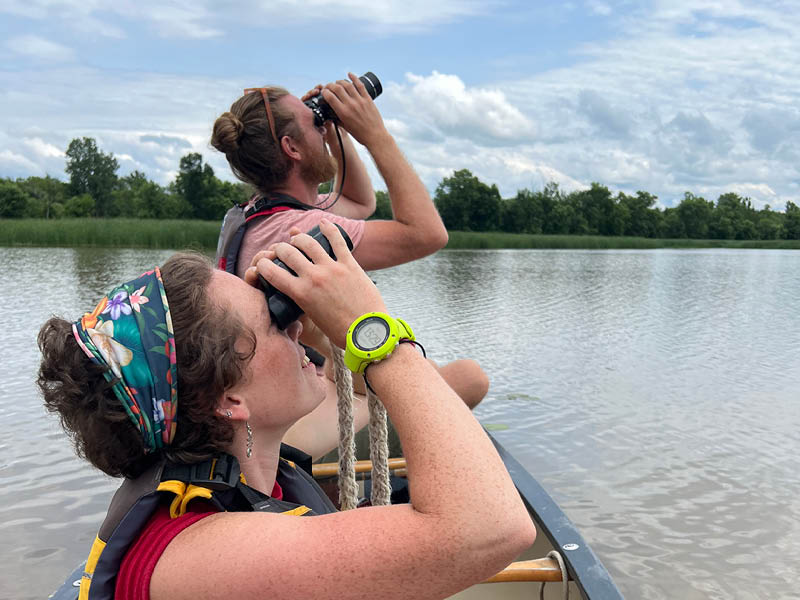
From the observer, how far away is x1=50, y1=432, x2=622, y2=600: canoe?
85.8 inches

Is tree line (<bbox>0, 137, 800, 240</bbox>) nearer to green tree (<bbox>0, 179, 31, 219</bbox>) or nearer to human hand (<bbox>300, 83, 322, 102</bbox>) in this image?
green tree (<bbox>0, 179, 31, 219</bbox>)

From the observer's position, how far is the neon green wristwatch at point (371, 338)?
3.70 ft

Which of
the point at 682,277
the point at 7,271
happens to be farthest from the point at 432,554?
the point at 682,277

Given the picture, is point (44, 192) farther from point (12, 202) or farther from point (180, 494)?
point (180, 494)

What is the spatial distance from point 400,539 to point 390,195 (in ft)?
5.63

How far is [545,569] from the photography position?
2391mm

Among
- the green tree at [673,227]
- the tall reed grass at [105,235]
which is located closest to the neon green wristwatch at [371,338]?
the tall reed grass at [105,235]

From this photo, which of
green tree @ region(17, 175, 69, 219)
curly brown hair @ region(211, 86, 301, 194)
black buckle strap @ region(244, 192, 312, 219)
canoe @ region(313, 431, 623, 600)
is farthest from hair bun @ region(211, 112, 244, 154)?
green tree @ region(17, 175, 69, 219)

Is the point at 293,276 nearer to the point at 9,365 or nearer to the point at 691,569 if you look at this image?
the point at 691,569

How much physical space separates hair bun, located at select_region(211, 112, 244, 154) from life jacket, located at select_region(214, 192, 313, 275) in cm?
22

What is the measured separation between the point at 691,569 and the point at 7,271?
18077 mm

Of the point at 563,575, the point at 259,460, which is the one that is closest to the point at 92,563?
the point at 259,460

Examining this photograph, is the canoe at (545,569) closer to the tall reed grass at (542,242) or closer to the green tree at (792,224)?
the tall reed grass at (542,242)

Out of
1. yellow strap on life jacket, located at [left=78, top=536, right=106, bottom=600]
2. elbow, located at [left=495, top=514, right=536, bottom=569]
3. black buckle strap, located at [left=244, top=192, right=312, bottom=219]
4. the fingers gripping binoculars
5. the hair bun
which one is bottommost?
yellow strap on life jacket, located at [left=78, top=536, right=106, bottom=600]
